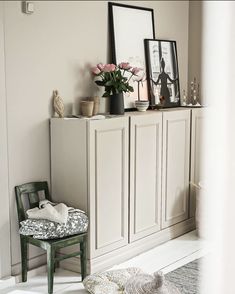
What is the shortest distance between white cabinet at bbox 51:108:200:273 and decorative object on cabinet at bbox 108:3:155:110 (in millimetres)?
428

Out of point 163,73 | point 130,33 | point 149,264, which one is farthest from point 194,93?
point 149,264

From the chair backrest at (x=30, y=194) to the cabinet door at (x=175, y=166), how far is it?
108cm

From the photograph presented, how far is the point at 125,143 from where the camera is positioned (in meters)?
3.27

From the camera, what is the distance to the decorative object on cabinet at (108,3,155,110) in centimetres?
355

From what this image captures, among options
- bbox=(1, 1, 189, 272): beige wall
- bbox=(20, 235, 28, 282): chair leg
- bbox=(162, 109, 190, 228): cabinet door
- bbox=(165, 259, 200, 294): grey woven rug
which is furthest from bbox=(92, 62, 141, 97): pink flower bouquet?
bbox=(165, 259, 200, 294): grey woven rug

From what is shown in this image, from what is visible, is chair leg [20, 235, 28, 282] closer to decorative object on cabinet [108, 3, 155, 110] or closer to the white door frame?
the white door frame

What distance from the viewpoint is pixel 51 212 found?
2795 mm

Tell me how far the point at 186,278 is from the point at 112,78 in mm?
1510

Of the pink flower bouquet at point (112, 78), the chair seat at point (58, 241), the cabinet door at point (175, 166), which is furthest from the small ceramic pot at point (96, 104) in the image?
the chair seat at point (58, 241)

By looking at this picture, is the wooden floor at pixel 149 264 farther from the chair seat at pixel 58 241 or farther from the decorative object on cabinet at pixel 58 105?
the decorative object on cabinet at pixel 58 105

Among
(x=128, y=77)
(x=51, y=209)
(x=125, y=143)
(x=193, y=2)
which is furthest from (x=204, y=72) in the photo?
(x=193, y=2)

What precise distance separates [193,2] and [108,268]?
2.77m

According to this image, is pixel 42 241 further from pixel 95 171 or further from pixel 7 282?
pixel 95 171

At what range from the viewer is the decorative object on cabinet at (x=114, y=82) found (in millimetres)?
3270
